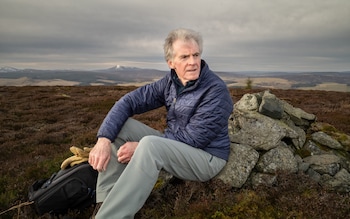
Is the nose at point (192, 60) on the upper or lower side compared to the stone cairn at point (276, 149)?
upper

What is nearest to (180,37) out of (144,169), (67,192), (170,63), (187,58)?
(187,58)

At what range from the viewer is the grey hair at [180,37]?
4.06m

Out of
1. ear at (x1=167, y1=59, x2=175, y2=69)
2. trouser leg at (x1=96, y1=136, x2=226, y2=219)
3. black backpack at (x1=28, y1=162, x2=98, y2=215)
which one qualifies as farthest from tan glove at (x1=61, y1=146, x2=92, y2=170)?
→ ear at (x1=167, y1=59, x2=175, y2=69)

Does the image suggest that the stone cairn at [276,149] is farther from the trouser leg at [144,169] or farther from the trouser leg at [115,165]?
the trouser leg at [115,165]

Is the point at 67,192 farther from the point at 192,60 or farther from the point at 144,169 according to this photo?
the point at 192,60

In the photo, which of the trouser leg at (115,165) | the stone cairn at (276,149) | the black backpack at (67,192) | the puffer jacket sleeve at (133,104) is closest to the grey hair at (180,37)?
the puffer jacket sleeve at (133,104)

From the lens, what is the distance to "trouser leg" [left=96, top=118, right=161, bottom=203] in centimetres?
398

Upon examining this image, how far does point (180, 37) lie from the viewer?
4074 millimetres

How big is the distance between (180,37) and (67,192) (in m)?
3.17

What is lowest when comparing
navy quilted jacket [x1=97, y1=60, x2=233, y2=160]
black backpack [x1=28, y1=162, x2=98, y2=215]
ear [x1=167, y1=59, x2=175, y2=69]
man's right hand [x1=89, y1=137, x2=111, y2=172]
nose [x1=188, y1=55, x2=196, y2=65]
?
black backpack [x1=28, y1=162, x2=98, y2=215]

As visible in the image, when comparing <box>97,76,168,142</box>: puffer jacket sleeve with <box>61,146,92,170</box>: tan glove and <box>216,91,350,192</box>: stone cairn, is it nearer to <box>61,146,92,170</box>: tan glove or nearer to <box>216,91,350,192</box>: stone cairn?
<box>61,146,92,170</box>: tan glove

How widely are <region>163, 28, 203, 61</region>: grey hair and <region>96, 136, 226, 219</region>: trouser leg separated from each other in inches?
60.7

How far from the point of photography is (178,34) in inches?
161

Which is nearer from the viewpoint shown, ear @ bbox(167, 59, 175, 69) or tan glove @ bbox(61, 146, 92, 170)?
ear @ bbox(167, 59, 175, 69)
